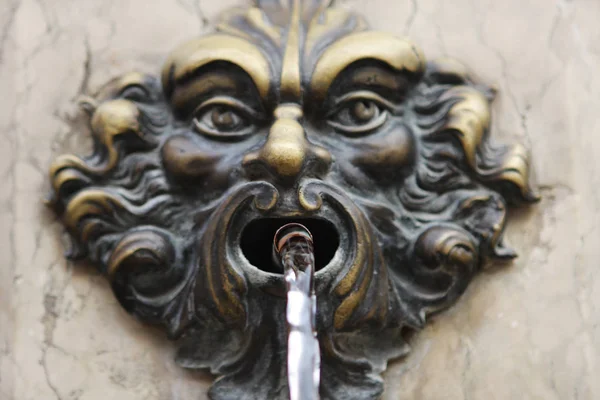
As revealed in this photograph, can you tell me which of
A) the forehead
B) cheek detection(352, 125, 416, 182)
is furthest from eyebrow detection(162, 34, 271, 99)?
cheek detection(352, 125, 416, 182)

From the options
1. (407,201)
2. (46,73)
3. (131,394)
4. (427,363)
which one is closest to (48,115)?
(46,73)

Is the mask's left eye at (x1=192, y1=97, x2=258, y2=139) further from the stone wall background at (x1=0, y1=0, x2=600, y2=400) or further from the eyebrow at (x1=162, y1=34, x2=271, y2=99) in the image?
the stone wall background at (x1=0, y1=0, x2=600, y2=400)

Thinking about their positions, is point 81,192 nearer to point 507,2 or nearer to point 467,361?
point 467,361

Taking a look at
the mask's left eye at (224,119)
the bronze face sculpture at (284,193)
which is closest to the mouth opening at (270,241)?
the bronze face sculpture at (284,193)

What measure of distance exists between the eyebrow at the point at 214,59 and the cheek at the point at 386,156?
0.48ft

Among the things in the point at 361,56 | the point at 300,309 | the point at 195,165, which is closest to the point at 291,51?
the point at 361,56

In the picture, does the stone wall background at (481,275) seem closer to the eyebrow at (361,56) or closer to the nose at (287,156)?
the eyebrow at (361,56)

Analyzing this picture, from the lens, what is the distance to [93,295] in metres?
1.38

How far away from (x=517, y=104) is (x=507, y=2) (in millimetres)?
162

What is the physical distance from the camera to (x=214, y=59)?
1.35 meters

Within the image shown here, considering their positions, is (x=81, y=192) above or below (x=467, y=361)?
above

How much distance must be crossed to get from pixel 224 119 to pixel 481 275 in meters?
0.39

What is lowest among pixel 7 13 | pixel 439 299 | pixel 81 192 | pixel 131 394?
pixel 131 394

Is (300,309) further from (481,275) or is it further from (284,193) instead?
(481,275)
